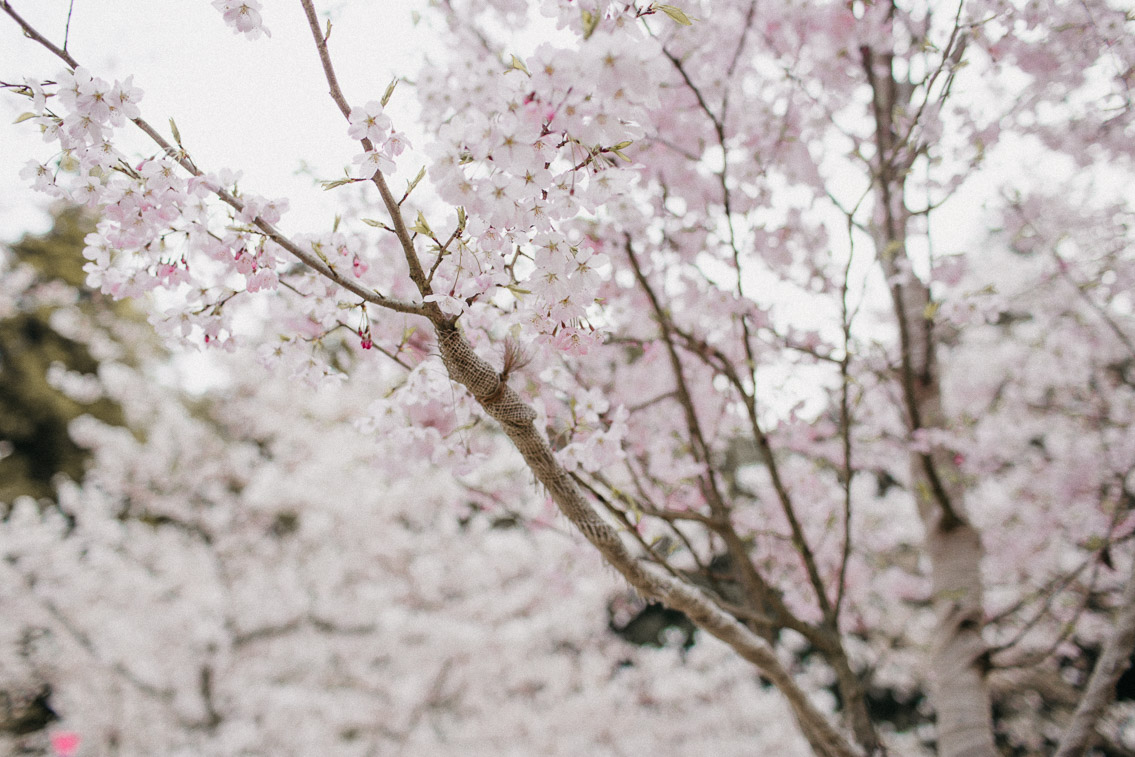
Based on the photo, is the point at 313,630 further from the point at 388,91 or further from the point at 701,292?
the point at 388,91

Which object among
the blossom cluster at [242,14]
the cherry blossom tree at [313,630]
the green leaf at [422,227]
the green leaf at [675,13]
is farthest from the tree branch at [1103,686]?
the cherry blossom tree at [313,630]

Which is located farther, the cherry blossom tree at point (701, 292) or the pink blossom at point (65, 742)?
the pink blossom at point (65, 742)

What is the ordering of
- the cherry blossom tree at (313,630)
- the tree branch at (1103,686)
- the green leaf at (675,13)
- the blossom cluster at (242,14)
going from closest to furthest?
1. the green leaf at (675,13)
2. the blossom cluster at (242,14)
3. the tree branch at (1103,686)
4. the cherry blossom tree at (313,630)

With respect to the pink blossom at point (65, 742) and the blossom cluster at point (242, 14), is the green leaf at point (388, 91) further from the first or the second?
the pink blossom at point (65, 742)

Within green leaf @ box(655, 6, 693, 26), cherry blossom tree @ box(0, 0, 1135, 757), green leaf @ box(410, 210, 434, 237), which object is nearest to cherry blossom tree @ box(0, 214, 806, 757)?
cherry blossom tree @ box(0, 0, 1135, 757)

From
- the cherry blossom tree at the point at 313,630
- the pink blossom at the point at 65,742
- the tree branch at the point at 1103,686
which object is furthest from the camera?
the cherry blossom tree at the point at 313,630

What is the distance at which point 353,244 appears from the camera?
1.41 meters

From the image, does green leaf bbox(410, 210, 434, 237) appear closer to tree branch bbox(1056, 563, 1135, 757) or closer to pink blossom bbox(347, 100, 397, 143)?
pink blossom bbox(347, 100, 397, 143)

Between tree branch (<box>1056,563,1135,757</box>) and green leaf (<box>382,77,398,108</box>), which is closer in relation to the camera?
green leaf (<box>382,77,398,108</box>)

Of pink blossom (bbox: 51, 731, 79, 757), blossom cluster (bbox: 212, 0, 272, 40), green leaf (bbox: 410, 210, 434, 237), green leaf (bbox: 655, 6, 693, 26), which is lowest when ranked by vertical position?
pink blossom (bbox: 51, 731, 79, 757)

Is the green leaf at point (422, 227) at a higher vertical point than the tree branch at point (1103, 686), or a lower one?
higher

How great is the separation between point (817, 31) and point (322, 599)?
6981 millimetres

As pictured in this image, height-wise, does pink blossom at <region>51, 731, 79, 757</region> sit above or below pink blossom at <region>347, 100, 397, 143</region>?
below

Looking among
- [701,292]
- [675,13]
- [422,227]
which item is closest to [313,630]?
[701,292]
